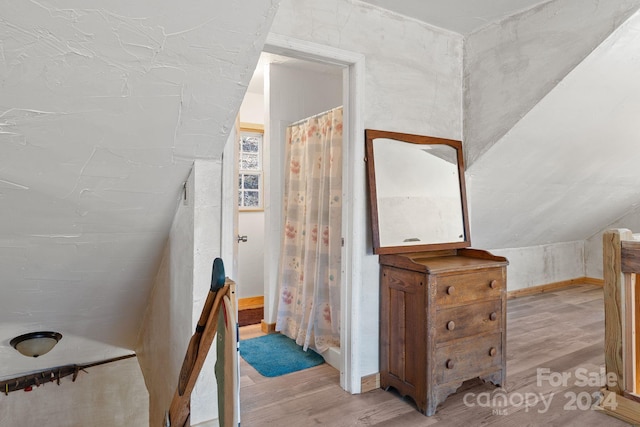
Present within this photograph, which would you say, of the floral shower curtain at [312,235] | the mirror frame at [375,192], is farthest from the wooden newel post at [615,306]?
the floral shower curtain at [312,235]

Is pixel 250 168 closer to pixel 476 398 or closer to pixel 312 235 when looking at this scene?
pixel 312 235

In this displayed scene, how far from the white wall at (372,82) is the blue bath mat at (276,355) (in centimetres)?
52

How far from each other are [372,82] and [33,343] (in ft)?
7.64

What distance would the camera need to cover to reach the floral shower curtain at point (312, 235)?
2.71 m

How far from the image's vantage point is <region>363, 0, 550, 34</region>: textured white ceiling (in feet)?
7.08

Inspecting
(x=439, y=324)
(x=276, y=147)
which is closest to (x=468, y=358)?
(x=439, y=324)

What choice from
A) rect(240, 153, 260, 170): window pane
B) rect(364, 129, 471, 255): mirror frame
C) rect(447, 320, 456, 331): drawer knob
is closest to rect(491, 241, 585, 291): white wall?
rect(364, 129, 471, 255): mirror frame

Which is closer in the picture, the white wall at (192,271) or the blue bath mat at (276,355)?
the white wall at (192,271)

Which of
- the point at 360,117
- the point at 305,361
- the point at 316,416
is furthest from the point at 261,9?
the point at 305,361

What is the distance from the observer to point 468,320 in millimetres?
2092

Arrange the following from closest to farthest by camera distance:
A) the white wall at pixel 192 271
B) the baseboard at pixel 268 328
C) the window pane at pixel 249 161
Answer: the white wall at pixel 192 271 → the baseboard at pixel 268 328 → the window pane at pixel 249 161

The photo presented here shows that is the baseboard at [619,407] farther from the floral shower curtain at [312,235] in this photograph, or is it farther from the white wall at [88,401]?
the white wall at [88,401]

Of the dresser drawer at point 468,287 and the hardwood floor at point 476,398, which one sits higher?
the dresser drawer at point 468,287

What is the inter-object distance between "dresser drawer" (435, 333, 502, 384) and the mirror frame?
0.59 metres
